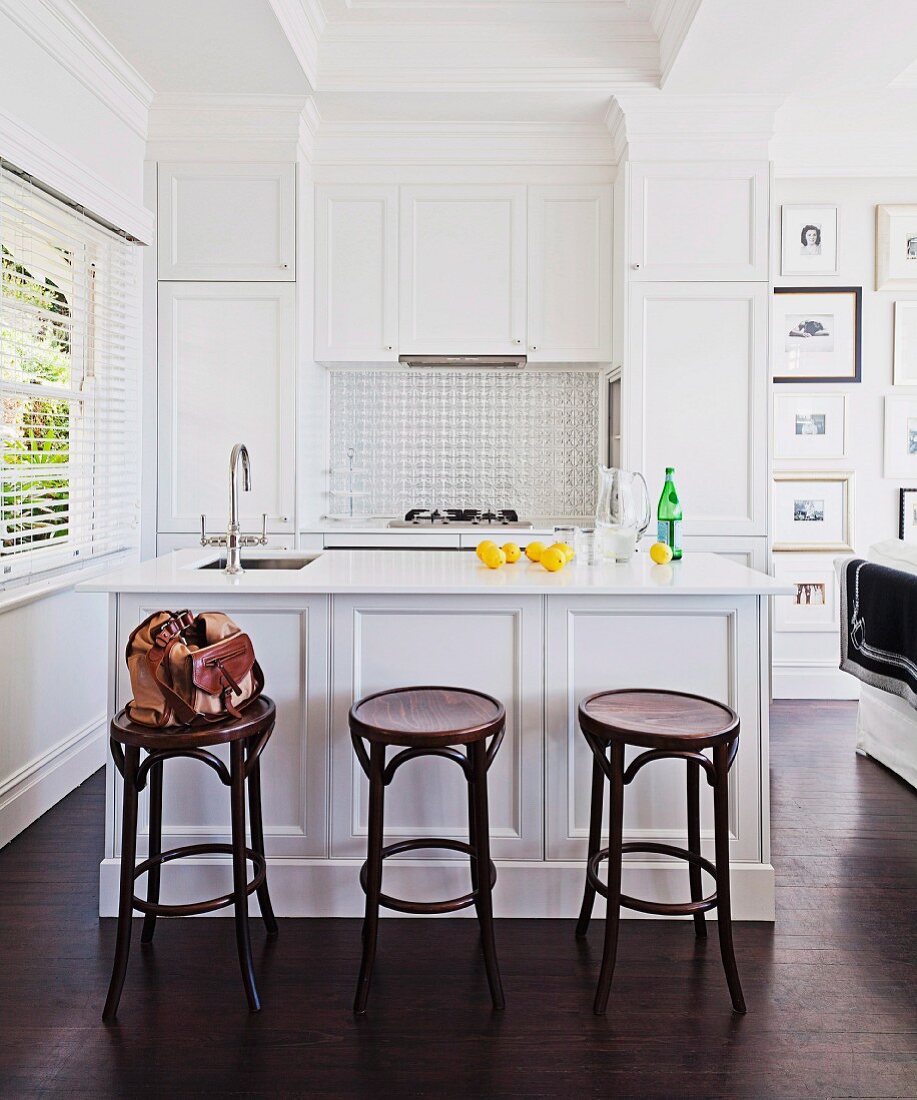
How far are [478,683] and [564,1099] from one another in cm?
98

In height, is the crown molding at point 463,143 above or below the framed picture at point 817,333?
above

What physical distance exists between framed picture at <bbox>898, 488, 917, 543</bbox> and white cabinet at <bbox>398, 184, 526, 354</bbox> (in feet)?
7.15

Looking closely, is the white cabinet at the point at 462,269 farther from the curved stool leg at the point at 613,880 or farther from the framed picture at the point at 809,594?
the curved stool leg at the point at 613,880

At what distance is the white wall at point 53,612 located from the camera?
2822 mm

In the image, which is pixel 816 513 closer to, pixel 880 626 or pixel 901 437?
pixel 901 437

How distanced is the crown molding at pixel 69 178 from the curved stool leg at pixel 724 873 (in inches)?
104

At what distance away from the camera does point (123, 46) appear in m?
3.37

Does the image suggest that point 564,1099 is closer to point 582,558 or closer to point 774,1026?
point 774,1026

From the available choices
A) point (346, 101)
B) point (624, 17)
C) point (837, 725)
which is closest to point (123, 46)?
point (346, 101)

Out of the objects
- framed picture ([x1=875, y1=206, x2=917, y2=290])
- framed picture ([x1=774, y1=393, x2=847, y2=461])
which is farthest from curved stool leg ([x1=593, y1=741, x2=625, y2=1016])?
framed picture ([x1=875, y1=206, x2=917, y2=290])

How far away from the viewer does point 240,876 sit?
6.34ft

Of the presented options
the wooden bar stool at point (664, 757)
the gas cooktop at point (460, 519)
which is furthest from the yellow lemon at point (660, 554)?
the gas cooktop at point (460, 519)

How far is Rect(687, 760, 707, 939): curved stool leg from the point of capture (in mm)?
2205

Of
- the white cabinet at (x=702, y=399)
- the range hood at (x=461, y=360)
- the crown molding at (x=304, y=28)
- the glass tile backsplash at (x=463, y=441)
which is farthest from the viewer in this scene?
the glass tile backsplash at (x=463, y=441)
